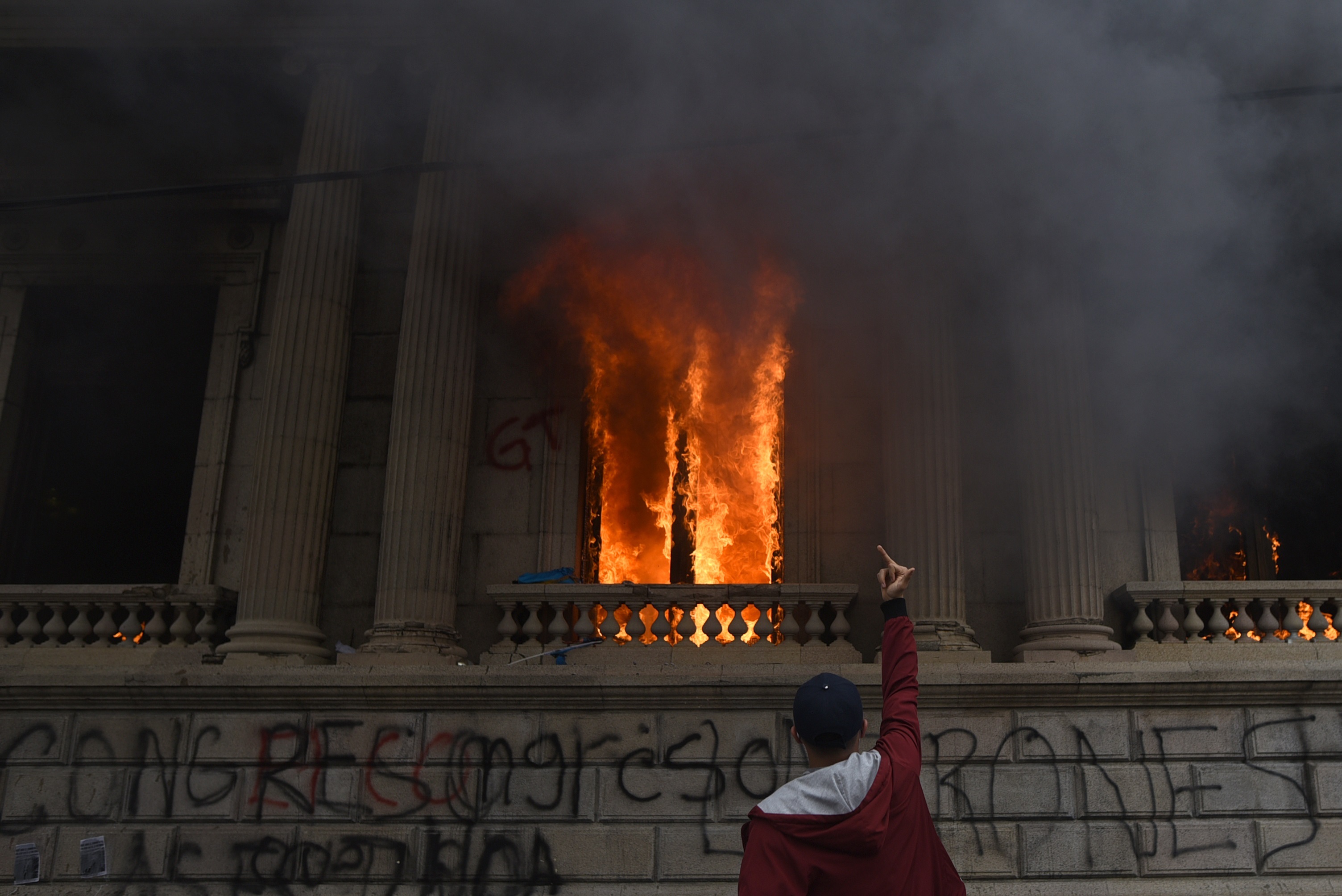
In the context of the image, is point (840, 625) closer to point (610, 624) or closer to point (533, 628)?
point (610, 624)

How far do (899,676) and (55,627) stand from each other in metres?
7.94

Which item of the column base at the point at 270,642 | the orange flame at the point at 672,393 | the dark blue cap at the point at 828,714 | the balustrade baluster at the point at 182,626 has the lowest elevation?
the dark blue cap at the point at 828,714

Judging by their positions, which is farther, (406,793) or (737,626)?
(737,626)

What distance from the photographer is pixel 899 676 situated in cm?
289

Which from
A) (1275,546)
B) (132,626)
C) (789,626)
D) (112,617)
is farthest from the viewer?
(1275,546)

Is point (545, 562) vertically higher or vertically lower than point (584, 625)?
higher

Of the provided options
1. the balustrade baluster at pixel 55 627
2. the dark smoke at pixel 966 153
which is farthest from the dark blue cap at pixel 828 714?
the balustrade baluster at pixel 55 627

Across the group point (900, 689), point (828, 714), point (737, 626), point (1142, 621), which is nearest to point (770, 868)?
point (828, 714)

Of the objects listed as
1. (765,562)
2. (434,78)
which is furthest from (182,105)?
(765,562)

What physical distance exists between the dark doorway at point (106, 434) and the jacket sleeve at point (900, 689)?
→ 929cm

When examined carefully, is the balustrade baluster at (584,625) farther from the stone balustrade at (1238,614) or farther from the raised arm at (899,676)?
the raised arm at (899,676)

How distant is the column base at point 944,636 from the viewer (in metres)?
7.35

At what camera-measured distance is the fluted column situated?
7.46 metres

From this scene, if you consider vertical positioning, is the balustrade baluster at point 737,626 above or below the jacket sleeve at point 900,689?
above
